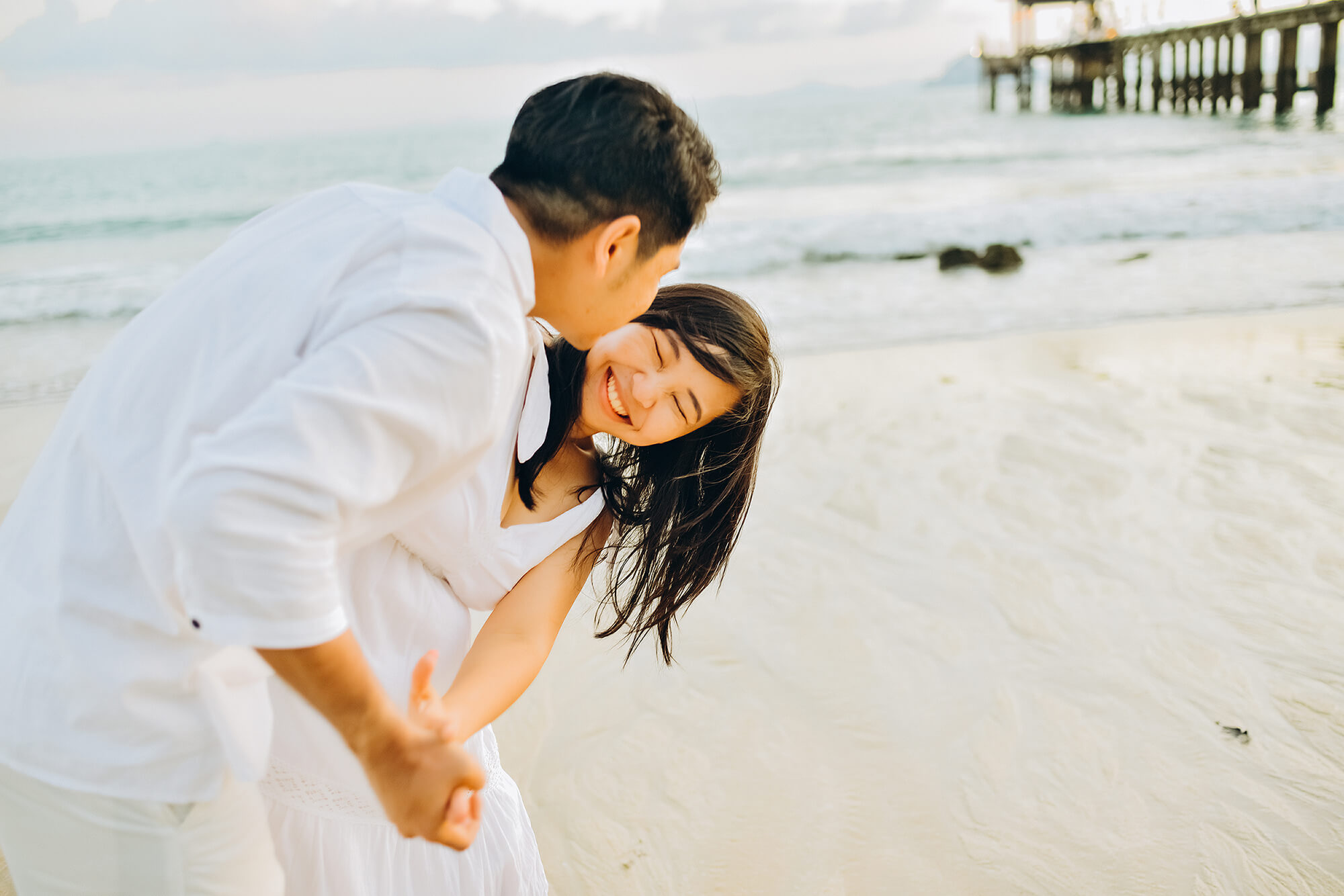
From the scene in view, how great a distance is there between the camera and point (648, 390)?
78.5 inches

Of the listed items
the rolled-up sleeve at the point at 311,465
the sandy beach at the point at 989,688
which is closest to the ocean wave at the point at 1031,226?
the sandy beach at the point at 989,688

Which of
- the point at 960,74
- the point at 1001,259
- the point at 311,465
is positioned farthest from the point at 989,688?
the point at 960,74

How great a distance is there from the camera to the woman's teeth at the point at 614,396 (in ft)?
6.67

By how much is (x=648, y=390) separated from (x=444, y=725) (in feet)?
3.03

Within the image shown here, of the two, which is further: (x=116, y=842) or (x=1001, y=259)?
(x=1001, y=259)

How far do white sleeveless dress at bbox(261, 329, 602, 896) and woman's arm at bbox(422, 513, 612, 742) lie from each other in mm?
34

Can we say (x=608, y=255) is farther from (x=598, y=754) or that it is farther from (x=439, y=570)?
(x=598, y=754)

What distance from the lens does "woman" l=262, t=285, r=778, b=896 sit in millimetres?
1686

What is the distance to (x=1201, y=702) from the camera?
3023mm

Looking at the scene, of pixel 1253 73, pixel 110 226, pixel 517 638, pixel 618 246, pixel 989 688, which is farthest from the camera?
pixel 1253 73

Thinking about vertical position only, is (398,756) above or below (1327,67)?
above

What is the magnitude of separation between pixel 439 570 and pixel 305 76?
4012cm

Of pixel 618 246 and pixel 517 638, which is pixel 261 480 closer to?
pixel 618 246

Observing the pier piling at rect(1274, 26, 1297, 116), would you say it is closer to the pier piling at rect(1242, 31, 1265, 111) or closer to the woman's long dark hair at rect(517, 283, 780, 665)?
the pier piling at rect(1242, 31, 1265, 111)
